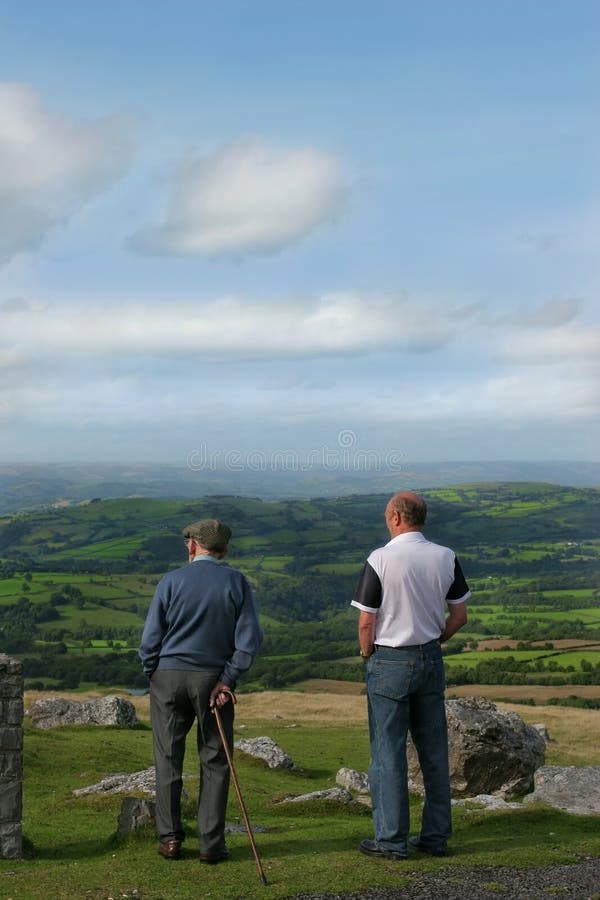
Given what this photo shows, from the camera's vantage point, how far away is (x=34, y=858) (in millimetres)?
12273

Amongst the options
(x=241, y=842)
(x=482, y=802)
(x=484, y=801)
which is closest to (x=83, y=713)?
(x=484, y=801)

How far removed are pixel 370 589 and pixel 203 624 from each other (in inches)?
86.4

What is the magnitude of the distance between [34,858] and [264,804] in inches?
356

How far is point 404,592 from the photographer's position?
1115 centimetres

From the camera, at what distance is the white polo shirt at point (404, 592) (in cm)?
1112

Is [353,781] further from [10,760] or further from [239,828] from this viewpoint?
[10,760]

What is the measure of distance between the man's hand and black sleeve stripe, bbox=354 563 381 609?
6.51 ft

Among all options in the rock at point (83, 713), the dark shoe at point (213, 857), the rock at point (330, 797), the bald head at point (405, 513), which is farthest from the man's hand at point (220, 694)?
the rock at point (83, 713)

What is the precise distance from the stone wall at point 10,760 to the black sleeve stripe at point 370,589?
15.8ft

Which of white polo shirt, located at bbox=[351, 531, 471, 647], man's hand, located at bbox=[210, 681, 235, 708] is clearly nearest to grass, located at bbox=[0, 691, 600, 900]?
man's hand, located at bbox=[210, 681, 235, 708]

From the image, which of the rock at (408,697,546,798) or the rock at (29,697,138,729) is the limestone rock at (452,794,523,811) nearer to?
the rock at (408,697,546,798)

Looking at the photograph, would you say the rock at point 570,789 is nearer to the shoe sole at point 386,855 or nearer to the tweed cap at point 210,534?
the shoe sole at point 386,855

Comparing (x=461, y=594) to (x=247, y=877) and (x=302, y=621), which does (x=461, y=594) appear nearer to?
(x=247, y=877)

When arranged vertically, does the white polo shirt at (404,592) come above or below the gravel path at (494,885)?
above
